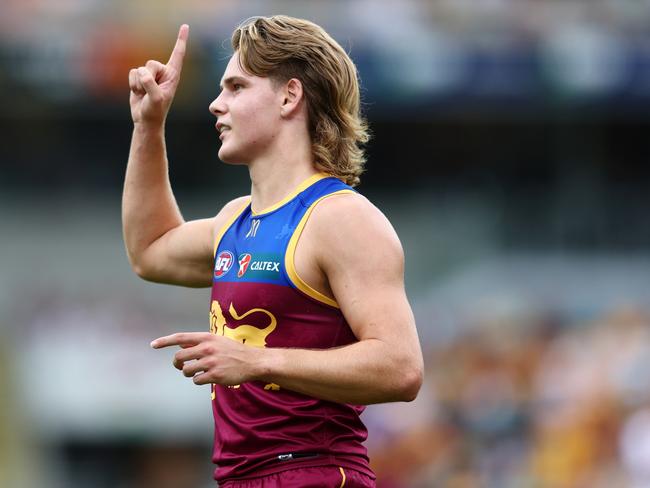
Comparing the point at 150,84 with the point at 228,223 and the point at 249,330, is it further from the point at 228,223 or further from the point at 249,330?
the point at 249,330

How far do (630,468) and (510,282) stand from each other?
22.8 feet

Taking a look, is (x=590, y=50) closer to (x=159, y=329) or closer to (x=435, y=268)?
(x=435, y=268)

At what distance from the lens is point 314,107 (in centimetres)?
461

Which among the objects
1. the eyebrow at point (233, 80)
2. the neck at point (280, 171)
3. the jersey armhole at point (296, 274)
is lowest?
the jersey armhole at point (296, 274)

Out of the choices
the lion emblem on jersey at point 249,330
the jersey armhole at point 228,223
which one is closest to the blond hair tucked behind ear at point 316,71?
the jersey armhole at point 228,223

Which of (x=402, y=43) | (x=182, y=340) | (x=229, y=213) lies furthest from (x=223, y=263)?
(x=402, y=43)

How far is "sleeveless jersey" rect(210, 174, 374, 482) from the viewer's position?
4.31 metres

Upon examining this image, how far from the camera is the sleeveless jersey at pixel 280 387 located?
431cm

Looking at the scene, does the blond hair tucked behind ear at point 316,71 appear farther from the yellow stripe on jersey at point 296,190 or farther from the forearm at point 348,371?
the forearm at point 348,371

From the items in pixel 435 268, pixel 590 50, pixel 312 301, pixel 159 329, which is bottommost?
pixel 312 301

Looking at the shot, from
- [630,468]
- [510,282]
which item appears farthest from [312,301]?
[510,282]

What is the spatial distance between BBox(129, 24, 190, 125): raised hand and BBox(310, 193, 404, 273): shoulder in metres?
0.97

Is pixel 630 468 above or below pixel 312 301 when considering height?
above

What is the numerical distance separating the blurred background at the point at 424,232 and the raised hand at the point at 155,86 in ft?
21.3
